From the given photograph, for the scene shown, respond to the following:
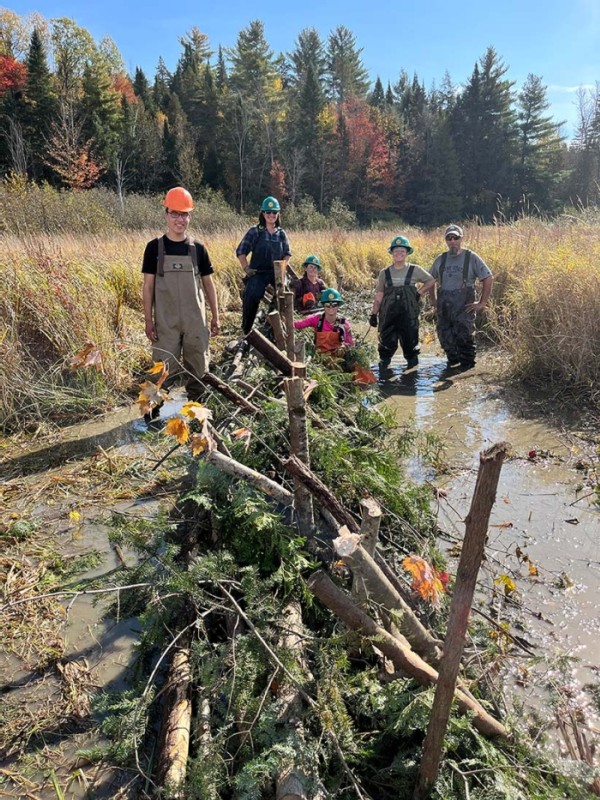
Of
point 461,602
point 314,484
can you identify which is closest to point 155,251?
point 314,484

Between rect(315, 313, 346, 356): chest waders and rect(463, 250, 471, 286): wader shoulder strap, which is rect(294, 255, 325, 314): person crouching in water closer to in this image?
rect(315, 313, 346, 356): chest waders

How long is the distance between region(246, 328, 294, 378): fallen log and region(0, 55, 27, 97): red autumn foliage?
41.4 metres

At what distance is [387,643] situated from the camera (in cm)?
143

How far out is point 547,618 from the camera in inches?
97.7

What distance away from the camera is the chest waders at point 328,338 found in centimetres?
530

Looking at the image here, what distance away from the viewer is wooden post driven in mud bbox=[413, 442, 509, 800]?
3.38 ft

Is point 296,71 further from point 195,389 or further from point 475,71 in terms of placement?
point 195,389

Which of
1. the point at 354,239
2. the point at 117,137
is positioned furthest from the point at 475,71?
the point at 354,239

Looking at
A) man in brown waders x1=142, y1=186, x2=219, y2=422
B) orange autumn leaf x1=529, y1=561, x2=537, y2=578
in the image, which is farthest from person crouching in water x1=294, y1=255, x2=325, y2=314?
orange autumn leaf x1=529, y1=561, x2=537, y2=578

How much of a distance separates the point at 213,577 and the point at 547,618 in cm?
172

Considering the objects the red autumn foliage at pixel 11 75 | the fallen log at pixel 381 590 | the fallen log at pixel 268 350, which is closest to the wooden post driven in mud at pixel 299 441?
the fallen log at pixel 268 350

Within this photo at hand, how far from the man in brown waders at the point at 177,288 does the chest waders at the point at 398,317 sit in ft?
8.93

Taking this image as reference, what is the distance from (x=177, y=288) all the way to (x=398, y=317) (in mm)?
3271

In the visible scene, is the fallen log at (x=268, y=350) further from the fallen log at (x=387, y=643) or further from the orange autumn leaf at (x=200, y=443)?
the fallen log at (x=387, y=643)
